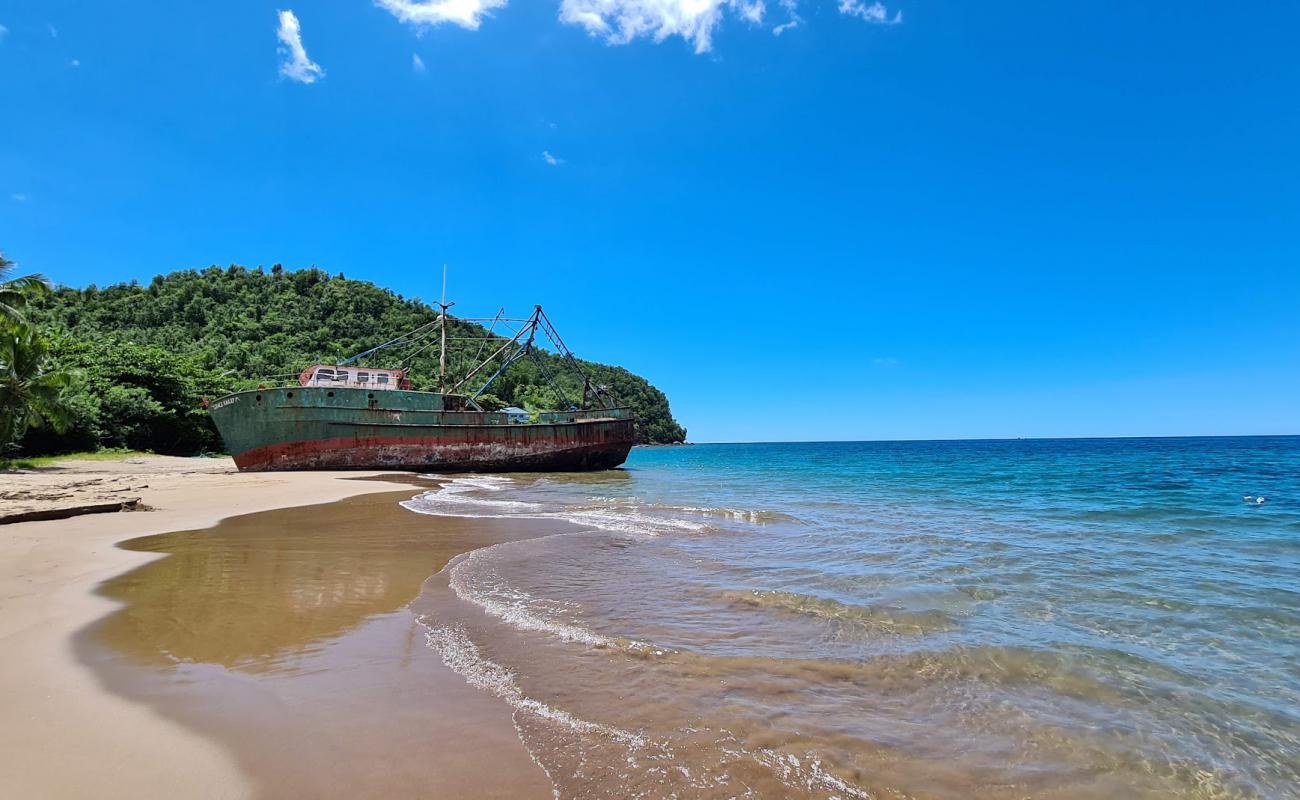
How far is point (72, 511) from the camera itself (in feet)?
31.2

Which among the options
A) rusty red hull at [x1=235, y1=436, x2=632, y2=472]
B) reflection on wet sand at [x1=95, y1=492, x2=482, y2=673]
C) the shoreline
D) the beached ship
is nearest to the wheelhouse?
the beached ship

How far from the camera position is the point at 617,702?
348 cm

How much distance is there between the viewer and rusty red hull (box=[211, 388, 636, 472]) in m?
24.1

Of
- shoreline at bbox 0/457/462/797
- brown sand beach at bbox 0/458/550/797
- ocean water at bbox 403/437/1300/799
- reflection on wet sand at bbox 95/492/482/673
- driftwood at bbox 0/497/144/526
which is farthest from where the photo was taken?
driftwood at bbox 0/497/144/526

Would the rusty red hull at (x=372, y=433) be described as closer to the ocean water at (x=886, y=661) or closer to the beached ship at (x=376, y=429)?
the beached ship at (x=376, y=429)

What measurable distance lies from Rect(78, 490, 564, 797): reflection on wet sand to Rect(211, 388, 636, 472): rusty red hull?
61.1 feet

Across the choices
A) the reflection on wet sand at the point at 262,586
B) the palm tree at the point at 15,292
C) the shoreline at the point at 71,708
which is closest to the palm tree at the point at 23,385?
the palm tree at the point at 15,292

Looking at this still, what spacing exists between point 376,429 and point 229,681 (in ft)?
77.4

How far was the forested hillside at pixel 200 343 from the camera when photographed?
100 ft

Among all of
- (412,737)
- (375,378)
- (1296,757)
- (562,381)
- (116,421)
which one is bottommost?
(1296,757)

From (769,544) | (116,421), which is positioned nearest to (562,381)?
(116,421)

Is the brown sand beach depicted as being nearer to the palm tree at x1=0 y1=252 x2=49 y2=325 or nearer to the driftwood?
the driftwood

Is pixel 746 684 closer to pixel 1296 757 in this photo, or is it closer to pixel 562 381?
pixel 1296 757

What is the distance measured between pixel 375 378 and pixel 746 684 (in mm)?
26884
